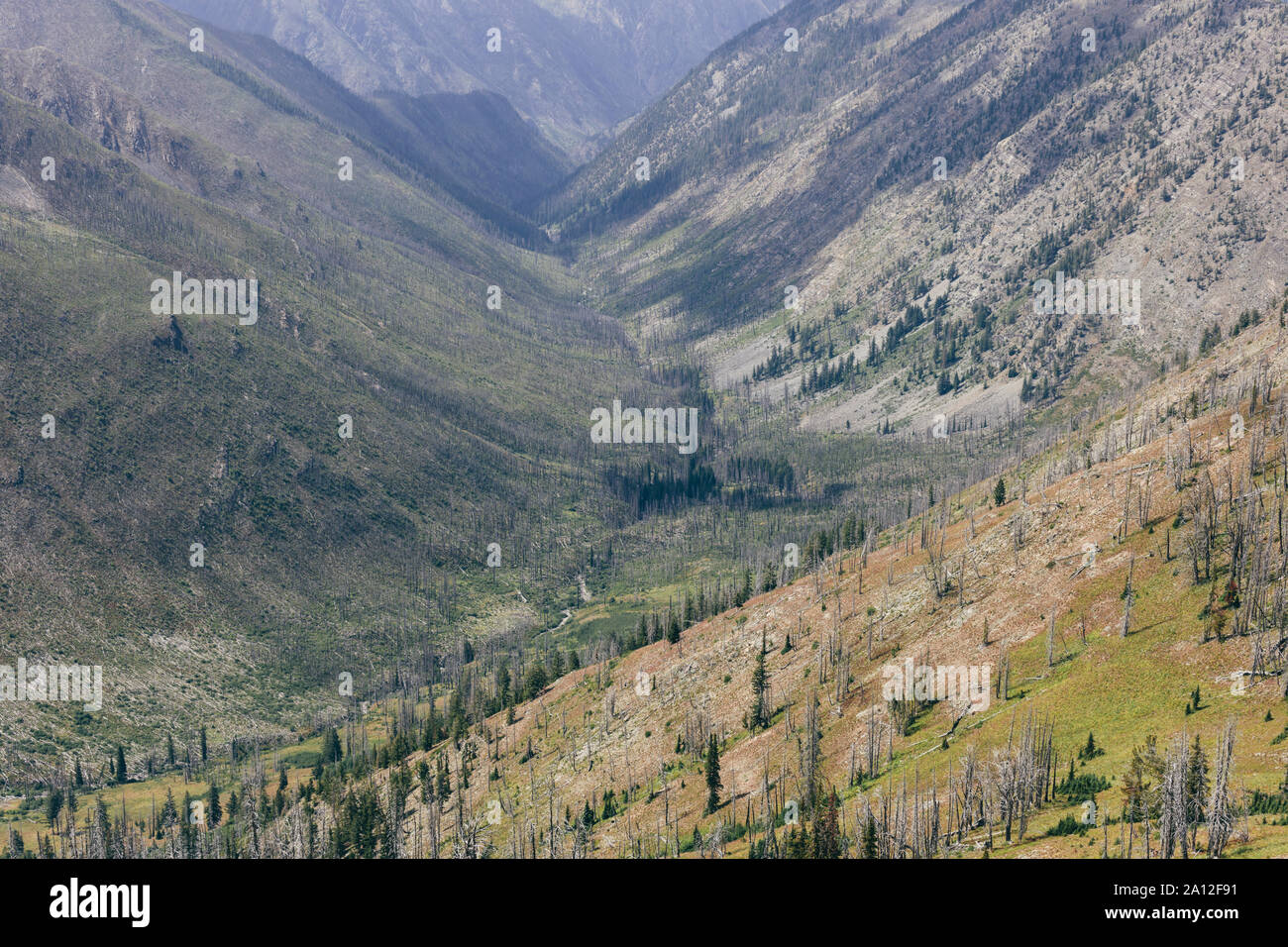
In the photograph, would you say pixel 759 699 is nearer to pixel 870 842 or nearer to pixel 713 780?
pixel 713 780

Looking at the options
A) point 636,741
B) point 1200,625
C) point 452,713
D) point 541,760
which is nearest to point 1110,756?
point 1200,625

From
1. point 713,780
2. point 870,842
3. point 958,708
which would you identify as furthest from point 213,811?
point 870,842

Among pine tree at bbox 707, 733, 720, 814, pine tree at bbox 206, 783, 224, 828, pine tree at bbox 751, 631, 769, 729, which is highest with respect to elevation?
pine tree at bbox 751, 631, 769, 729

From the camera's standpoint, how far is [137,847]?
156 metres

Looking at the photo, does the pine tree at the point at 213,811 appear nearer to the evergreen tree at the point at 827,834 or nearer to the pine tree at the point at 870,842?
the evergreen tree at the point at 827,834

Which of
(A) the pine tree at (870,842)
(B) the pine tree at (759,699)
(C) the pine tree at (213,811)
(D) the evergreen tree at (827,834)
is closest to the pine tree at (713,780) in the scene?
(B) the pine tree at (759,699)

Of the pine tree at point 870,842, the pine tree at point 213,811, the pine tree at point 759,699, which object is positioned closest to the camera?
the pine tree at point 870,842

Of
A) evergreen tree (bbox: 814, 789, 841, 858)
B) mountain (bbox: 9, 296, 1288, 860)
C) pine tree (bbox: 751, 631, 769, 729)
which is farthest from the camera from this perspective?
pine tree (bbox: 751, 631, 769, 729)

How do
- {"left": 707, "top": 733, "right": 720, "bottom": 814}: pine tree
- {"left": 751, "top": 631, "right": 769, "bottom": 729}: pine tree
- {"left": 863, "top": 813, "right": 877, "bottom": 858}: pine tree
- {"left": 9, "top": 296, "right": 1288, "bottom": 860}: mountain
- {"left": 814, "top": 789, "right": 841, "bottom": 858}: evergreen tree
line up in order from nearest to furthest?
{"left": 814, "top": 789, "right": 841, "bottom": 858}: evergreen tree < {"left": 863, "top": 813, "right": 877, "bottom": 858}: pine tree < {"left": 9, "top": 296, "right": 1288, "bottom": 860}: mountain < {"left": 707, "top": 733, "right": 720, "bottom": 814}: pine tree < {"left": 751, "top": 631, "right": 769, "bottom": 729}: pine tree

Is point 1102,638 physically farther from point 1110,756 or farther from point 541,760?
point 541,760

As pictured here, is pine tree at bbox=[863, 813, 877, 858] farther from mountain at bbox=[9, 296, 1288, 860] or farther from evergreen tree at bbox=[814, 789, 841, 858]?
evergreen tree at bbox=[814, 789, 841, 858]

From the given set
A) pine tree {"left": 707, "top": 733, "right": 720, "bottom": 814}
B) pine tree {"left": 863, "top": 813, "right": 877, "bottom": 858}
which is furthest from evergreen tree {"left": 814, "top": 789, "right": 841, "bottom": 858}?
pine tree {"left": 707, "top": 733, "right": 720, "bottom": 814}

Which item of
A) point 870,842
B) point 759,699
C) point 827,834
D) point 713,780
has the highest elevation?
point 759,699

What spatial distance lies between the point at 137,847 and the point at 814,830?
116242 mm
